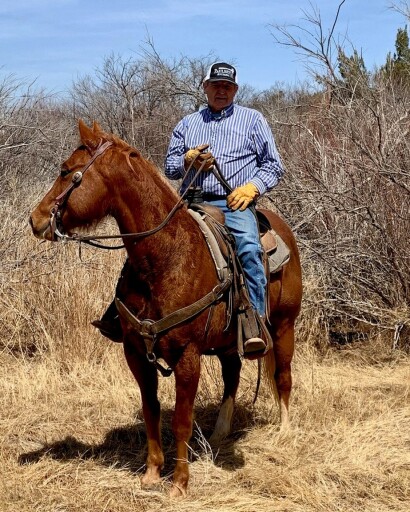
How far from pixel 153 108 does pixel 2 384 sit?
496 inches

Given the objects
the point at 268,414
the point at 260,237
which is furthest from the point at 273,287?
→ the point at 268,414

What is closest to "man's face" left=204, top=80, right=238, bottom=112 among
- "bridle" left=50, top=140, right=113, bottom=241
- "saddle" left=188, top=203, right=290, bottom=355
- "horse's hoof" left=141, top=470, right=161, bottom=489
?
"saddle" left=188, top=203, right=290, bottom=355

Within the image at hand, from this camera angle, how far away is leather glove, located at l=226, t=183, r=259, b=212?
470cm

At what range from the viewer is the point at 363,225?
8016 mm

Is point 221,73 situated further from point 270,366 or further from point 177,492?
point 177,492

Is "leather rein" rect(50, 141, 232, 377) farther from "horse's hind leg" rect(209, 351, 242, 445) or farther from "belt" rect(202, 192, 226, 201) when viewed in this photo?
"horse's hind leg" rect(209, 351, 242, 445)

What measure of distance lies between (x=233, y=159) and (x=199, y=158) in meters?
0.39

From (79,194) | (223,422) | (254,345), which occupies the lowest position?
(223,422)

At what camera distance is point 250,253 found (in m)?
4.71

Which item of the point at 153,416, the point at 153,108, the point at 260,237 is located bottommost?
the point at 153,416

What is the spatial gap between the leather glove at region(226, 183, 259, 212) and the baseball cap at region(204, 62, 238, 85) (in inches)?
29.1

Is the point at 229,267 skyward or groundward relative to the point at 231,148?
groundward

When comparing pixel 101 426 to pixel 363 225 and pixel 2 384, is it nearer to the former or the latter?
pixel 2 384

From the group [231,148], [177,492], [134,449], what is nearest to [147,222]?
[231,148]
